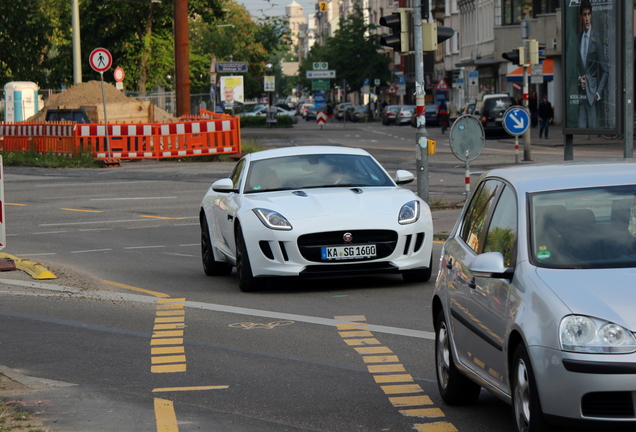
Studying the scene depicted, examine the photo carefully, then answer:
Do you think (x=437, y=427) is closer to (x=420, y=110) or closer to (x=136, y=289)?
(x=136, y=289)

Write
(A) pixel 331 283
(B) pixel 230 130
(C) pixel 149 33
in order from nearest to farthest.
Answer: (A) pixel 331 283, (B) pixel 230 130, (C) pixel 149 33

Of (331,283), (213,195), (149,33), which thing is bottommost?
(331,283)

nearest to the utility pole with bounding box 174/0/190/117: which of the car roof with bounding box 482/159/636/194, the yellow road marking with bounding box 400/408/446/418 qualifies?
the yellow road marking with bounding box 400/408/446/418

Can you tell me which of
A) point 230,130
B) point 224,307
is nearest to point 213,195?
point 224,307

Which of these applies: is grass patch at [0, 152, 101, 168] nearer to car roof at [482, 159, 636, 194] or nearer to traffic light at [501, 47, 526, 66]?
traffic light at [501, 47, 526, 66]

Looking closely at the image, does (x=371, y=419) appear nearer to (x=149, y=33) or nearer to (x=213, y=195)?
(x=213, y=195)

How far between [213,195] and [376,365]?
5.93 m

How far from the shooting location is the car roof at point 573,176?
19.5ft

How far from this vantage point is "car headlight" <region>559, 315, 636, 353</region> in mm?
4902

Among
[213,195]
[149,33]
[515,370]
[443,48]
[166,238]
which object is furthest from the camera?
[443,48]

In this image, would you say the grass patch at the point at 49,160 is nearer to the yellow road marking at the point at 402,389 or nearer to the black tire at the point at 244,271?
the black tire at the point at 244,271

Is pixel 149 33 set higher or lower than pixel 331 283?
higher

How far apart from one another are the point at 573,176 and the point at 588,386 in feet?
4.67

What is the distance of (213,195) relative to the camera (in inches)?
534
